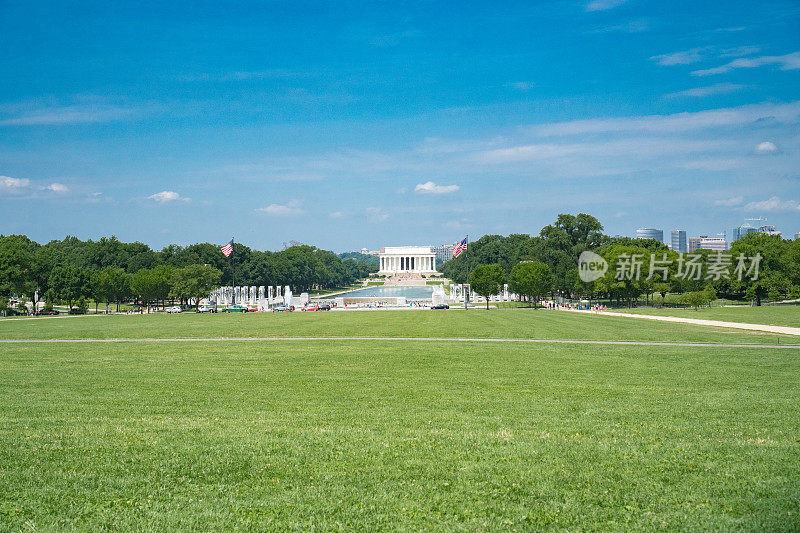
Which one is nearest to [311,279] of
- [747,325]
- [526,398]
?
[747,325]

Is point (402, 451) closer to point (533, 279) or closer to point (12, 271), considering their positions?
point (533, 279)

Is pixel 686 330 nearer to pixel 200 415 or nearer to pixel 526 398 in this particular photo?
pixel 526 398

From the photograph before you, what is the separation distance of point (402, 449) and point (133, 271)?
118588mm

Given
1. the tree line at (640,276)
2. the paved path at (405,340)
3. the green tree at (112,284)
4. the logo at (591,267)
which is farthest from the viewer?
the green tree at (112,284)

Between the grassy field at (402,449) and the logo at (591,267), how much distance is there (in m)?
61.8

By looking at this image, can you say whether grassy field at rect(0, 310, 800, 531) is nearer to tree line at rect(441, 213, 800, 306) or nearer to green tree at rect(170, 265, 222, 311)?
tree line at rect(441, 213, 800, 306)

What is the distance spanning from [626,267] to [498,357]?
5858 cm

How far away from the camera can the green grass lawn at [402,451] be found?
23.7 feet

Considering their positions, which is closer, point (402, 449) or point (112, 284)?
point (402, 449)

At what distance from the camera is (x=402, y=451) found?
9.65 metres

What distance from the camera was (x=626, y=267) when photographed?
254 ft

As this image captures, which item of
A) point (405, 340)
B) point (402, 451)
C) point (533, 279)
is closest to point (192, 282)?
point (533, 279)

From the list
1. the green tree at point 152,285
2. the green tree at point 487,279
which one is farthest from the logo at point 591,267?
the green tree at point 152,285

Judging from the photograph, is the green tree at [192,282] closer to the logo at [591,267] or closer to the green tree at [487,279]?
the green tree at [487,279]
